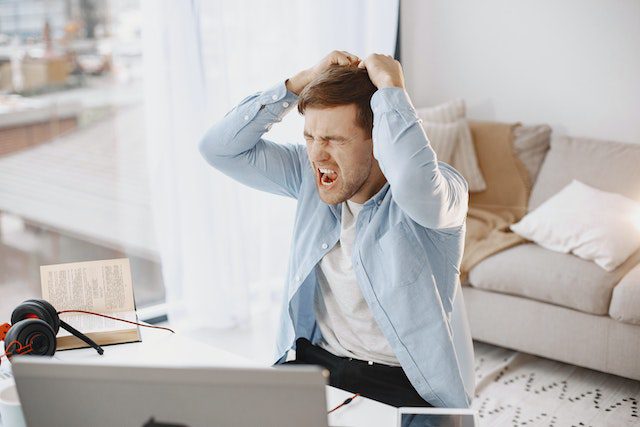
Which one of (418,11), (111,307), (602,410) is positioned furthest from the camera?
(418,11)

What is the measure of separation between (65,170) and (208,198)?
5.27 ft

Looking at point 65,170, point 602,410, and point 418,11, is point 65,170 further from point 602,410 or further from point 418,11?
point 602,410

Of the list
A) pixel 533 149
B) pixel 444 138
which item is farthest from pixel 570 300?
pixel 444 138

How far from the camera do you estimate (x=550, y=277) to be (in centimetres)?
297

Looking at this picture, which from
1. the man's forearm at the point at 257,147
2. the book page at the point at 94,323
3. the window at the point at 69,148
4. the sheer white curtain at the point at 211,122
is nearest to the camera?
the book page at the point at 94,323

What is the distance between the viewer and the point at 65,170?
4566 millimetres

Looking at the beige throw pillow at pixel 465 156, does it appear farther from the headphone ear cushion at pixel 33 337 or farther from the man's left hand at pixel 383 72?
the headphone ear cushion at pixel 33 337

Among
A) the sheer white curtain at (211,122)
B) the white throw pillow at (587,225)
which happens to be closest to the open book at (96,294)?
the sheer white curtain at (211,122)

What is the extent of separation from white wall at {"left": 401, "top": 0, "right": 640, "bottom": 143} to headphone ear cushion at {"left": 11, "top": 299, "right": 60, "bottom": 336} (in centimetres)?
285

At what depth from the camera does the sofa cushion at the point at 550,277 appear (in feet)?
9.45

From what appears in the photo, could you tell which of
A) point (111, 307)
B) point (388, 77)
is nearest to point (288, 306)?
point (111, 307)

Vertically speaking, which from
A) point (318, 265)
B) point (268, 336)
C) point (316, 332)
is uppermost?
point (318, 265)

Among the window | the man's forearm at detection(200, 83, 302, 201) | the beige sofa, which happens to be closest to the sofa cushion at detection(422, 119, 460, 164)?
the beige sofa

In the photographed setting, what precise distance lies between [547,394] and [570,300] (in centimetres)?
36
